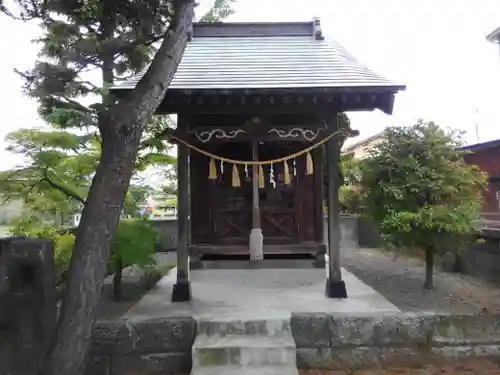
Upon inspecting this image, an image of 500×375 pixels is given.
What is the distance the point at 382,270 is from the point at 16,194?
23.7ft

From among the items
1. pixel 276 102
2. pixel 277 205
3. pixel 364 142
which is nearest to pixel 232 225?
pixel 277 205

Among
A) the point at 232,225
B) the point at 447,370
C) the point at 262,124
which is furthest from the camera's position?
the point at 232,225

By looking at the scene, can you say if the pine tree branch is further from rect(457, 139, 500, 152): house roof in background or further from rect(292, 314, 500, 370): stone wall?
rect(457, 139, 500, 152): house roof in background

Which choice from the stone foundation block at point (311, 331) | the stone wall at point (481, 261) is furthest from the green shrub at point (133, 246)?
the stone wall at point (481, 261)

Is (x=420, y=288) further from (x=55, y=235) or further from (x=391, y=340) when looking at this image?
(x=55, y=235)

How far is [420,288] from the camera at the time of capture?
696cm

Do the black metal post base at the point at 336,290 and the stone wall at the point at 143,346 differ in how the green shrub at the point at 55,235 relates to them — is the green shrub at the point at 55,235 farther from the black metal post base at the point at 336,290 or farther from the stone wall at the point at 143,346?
the black metal post base at the point at 336,290

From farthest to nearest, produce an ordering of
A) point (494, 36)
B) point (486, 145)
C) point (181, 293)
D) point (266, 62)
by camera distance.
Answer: point (494, 36), point (486, 145), point (266, 62), point (181, 293)

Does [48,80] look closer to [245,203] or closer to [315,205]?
[245,203]

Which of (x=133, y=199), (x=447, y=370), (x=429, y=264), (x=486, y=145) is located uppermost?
(x=486, y=145)

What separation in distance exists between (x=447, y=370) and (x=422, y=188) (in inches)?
105

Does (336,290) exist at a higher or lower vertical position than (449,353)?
higher

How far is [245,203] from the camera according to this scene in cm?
843

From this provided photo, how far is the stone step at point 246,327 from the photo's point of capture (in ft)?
16.8
